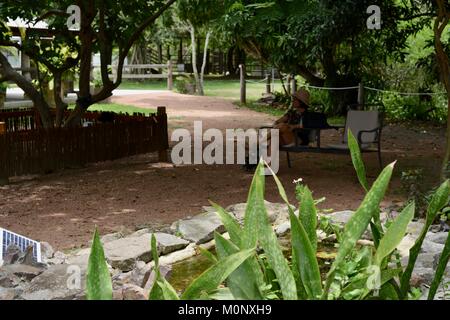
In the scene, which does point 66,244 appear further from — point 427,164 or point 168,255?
point 427,164

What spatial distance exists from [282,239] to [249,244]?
12.6ft

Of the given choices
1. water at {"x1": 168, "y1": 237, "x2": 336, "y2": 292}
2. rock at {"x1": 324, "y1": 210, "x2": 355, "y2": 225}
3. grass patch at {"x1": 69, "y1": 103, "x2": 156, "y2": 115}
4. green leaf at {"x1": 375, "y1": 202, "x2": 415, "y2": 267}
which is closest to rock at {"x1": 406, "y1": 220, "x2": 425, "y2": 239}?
rock at {"x1": 324, "y1": 210, "x2": 355, "y2": 225}

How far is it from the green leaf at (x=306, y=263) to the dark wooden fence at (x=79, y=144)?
705 centimetres

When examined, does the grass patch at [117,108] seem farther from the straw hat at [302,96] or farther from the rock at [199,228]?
the rock at [199,228]

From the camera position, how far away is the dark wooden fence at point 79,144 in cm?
895

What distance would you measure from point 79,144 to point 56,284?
5.82m

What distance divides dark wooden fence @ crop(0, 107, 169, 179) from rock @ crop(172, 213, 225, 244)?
351 centimetres

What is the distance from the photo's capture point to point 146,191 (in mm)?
8227

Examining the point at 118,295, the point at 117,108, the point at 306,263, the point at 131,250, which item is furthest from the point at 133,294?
the point at 117,108

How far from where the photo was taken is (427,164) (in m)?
9.79

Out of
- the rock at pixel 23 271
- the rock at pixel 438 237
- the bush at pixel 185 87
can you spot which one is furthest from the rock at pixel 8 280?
the bush at pixel 185 87

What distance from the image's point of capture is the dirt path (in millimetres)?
6734

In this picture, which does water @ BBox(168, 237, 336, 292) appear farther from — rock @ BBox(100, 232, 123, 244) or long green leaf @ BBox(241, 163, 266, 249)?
long green leaf @ BBox(241, 163, 266, 249)
